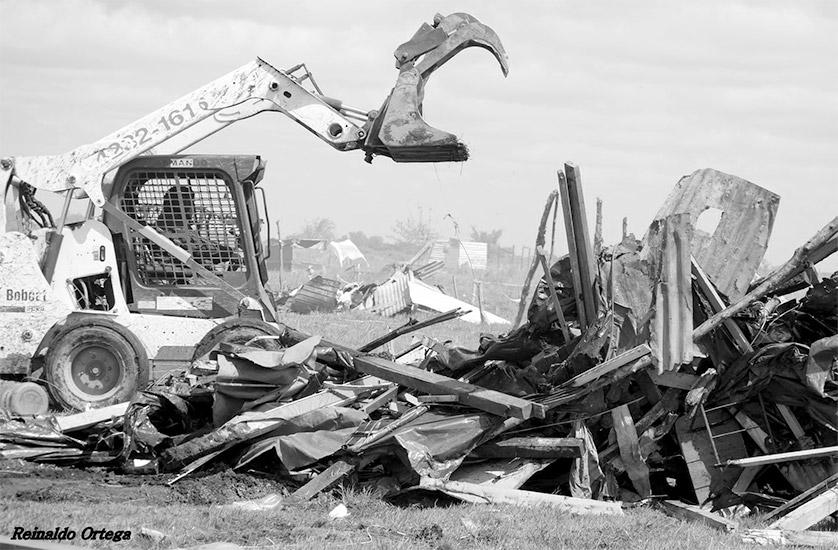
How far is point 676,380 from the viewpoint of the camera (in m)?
7.01

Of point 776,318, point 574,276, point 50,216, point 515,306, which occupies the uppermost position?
point 50,216

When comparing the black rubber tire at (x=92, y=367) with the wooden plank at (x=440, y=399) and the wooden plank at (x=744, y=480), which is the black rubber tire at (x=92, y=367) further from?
the wooden plank at (x=744, y=480)

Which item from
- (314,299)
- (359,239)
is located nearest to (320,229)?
(359,239)

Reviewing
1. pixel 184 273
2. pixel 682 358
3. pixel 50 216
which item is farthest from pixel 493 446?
pixel 50 216

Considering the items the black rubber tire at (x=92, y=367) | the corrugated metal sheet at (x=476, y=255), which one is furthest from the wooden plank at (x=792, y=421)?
the corrugated metal sheet at (x=476, y=255)

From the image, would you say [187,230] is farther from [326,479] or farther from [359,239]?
[359,239]

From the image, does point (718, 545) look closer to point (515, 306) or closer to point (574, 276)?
point (574, 276)

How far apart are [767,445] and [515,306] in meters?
20.6

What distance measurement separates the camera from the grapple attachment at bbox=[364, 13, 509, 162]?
900cm

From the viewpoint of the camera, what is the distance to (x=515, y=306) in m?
27.5

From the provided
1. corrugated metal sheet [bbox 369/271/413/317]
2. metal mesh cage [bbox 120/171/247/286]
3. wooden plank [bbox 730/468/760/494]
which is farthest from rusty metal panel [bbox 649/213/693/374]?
corrugated metal sheet [bbox 369/271/413/317]

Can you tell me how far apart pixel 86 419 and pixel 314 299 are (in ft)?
45.9

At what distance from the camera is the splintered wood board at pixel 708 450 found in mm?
6832

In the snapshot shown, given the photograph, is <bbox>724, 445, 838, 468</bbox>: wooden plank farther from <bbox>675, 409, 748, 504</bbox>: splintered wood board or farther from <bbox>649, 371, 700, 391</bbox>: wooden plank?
<bbox>649, 371, 700, 391</bbox>: wooden plank
